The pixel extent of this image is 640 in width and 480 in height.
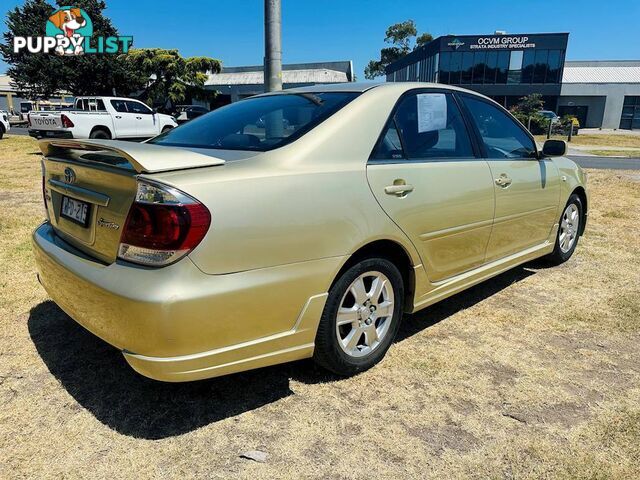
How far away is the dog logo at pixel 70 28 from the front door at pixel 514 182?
37407 millimetres

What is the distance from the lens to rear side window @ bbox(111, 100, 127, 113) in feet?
52.3

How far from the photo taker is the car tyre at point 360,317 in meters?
2.53

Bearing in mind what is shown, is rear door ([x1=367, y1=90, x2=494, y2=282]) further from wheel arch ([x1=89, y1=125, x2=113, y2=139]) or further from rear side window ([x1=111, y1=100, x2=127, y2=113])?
rear side window ([x1=111, y1=100, x2=127, y2=113])

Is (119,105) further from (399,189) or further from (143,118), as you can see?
(399,189)

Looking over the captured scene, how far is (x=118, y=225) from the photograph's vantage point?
83.7 inches

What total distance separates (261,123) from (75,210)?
1.12 meters

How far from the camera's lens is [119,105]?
16.1 meters

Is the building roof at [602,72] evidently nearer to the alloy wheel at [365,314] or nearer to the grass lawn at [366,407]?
the grass lawn at [366,407]

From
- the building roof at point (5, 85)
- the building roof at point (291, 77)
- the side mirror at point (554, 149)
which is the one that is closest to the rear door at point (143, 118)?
the side mirror at point (554, 149)

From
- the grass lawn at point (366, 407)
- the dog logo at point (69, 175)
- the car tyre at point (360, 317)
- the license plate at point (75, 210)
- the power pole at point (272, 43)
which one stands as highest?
the power pole at point (272, 43)

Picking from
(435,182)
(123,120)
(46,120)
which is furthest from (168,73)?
(435,182)

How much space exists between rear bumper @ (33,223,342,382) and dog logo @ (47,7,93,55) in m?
38.1

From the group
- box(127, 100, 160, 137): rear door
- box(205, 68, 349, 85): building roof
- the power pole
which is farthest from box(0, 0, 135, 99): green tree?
the power pole

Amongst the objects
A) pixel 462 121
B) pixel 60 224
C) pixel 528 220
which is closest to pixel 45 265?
pixel 60 224
